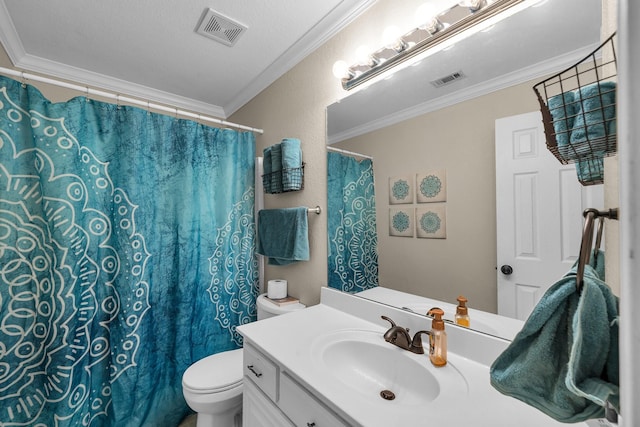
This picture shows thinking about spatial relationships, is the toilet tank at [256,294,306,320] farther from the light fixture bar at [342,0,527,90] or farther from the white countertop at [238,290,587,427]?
A: the light fixture bar at [342,0,527,90]

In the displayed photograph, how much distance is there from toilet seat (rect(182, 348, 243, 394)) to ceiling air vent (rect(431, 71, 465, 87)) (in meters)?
1.64

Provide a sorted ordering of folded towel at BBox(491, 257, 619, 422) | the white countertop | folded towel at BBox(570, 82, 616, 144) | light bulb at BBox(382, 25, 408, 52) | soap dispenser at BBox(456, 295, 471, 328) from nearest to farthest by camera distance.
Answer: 1. folded towel at BBox(491, 257, 619, 422)
2. folded towel at BBox(570, 82, 616, 144)
3. the white countertop
4. soap dispenser at BBox(456, 295, 471, 328)
5. light bulb at BBox(382, 25, 408, 52)

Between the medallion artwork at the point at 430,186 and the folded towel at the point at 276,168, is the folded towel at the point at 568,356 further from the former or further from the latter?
the folded towel at the point at 276,168

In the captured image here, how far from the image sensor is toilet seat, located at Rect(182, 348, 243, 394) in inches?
54.2

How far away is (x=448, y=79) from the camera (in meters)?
1.07

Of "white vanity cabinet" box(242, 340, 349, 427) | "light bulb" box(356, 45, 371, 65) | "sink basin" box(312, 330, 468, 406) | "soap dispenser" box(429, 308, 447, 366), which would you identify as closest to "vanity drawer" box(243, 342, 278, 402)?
"white vanity cabinet" box(242, 340, 349, 427)

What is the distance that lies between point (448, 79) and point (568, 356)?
0.96 meters

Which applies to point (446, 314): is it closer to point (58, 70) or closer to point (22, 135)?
point (22, 135)

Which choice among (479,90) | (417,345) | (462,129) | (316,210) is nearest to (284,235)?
(316,210)

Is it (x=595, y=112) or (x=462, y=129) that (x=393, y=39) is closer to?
(x=462, y=129)

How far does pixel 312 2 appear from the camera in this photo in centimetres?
140

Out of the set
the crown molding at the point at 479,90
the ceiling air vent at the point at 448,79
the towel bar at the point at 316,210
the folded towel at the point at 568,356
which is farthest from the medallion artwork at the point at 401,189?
the folded towel at the point at 568,356

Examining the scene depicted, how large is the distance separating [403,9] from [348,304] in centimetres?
135

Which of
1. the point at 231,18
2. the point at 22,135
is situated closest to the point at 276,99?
the point at 231,18
